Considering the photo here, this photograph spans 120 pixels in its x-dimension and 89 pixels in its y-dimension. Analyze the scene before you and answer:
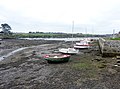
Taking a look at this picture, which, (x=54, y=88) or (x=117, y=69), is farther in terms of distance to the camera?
(x=117, y=69)

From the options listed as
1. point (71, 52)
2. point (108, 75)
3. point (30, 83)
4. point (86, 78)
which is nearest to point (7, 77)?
point (30, 83)

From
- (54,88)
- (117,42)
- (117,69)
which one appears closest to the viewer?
(54,88)

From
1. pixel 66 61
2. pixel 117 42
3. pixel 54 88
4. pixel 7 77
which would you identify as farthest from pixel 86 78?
pixel 117 42

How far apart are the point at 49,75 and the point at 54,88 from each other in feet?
14.1

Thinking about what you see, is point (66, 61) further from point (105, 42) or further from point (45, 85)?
point (45, 85)

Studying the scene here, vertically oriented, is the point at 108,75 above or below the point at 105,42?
below

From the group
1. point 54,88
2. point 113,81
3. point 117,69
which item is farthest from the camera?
point 117,69

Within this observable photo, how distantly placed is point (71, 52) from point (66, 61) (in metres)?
8.40

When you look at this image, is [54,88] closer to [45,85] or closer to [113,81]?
[45,85]

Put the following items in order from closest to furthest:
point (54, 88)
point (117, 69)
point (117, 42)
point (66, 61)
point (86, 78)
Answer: point (54, 88) < point (86, 78) < point (117, 69) < point (66, 61) < point (117, 42)

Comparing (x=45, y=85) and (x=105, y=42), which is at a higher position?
(x=105, y=42)

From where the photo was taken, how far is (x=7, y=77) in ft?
58.0

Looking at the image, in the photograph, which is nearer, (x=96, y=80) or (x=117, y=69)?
(x=96, y=80)

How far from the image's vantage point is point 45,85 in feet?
47.6
